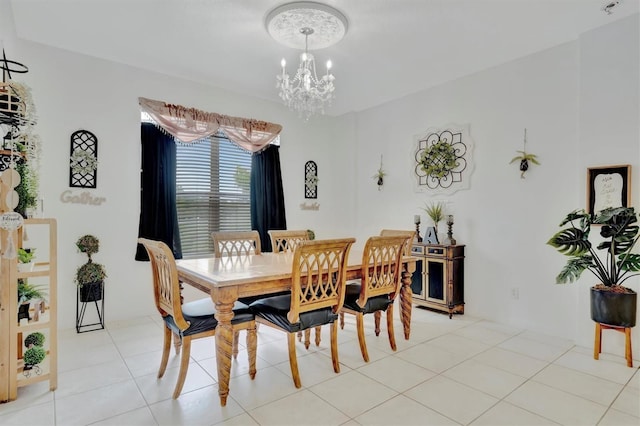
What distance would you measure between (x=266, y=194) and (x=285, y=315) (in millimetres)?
2498

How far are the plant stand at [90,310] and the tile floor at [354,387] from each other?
0.19 metres

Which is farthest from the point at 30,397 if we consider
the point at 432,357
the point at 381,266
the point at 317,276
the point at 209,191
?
the point at 432,357

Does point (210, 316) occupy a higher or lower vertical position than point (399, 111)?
lower

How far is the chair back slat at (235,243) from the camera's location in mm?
3248

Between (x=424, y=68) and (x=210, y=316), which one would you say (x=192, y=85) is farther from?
(x=210, y=316)

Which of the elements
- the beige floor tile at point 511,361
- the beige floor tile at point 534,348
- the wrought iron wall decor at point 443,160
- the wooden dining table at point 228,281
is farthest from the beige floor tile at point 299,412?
the wrought iron wall decor at point 443,160

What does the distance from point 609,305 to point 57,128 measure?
16.4 feet

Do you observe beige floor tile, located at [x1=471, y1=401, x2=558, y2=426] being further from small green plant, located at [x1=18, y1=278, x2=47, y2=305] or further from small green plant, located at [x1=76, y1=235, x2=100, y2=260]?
small green plant, located at [x1=76, y1=235, x2=100, y2=260]

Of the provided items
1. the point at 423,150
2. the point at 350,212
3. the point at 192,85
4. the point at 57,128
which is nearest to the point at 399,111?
the point at 423,150

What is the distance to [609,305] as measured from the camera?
2607 mm

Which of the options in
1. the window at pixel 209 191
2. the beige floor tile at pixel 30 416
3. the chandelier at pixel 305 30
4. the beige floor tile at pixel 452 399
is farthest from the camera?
the window at pixel 209 191

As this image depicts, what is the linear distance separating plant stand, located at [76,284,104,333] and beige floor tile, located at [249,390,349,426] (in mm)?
2234

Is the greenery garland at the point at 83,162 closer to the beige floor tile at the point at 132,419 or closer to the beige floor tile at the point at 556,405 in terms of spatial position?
the beige floor tile at the point at 132,419

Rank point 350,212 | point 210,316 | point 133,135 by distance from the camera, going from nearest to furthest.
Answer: point 210,316
point 133,135
point 350,212
